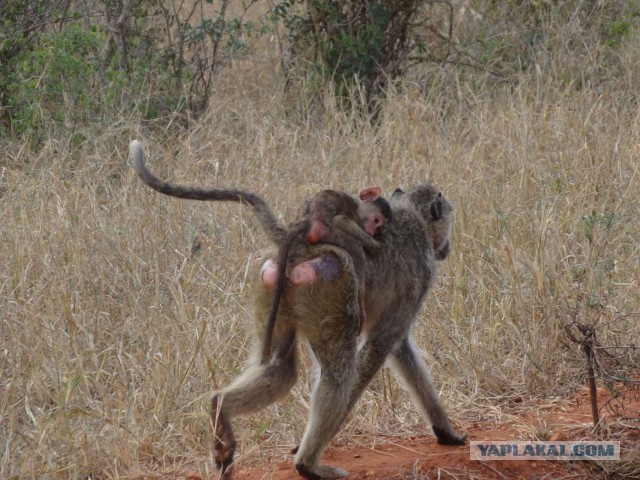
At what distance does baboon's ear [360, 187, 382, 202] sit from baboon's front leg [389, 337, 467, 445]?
23.7 inches

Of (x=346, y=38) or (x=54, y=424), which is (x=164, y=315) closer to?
(x=54, y=424)

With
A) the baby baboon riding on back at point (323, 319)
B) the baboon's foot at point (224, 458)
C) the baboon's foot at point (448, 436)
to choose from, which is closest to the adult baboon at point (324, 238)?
the baby baboon riding on back at point (323, 319)

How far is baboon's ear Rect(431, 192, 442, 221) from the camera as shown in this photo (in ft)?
13.2

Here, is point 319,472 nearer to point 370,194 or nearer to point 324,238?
point 324,238

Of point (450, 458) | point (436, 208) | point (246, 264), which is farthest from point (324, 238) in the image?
point (246, 264)

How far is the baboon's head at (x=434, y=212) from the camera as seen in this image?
4027 mm

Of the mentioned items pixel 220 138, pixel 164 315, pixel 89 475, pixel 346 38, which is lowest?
pixel 89 475

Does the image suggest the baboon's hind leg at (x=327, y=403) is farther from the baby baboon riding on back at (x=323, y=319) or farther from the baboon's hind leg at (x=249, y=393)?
the baboon's hind leg at (x=249, y=393)

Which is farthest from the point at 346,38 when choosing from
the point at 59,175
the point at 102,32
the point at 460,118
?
the point at 59,175

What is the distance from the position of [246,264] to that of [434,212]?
1337 millimetres

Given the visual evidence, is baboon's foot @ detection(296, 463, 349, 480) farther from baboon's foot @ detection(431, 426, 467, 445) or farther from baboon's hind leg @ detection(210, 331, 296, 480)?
baboon's foot @ detection(431, 426, 467, 445)

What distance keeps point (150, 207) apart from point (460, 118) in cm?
247

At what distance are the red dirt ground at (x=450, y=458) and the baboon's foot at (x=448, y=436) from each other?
3 centimetres

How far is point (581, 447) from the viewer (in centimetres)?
401
